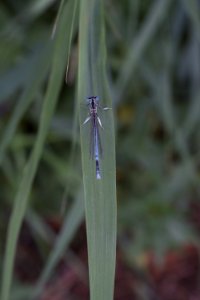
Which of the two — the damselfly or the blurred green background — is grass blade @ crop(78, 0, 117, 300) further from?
the blurred green background

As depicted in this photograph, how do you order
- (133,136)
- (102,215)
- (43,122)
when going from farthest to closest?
(133,136)
(43,122)
(102,215)

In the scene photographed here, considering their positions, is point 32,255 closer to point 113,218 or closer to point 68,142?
point 68,142

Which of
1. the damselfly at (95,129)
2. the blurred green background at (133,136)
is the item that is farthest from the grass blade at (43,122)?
the blurred green background at (133,136)

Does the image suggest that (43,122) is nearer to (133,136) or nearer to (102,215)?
(102,215)

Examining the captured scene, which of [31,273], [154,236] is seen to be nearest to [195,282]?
[154,236]

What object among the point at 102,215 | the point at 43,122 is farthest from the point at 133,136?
the point at 102,215

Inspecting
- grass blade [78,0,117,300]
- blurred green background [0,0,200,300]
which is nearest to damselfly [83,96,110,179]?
grass blade [78,0,117,300]

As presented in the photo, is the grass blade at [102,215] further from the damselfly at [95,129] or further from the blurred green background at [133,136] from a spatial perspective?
the blurred green background at [133,136]
